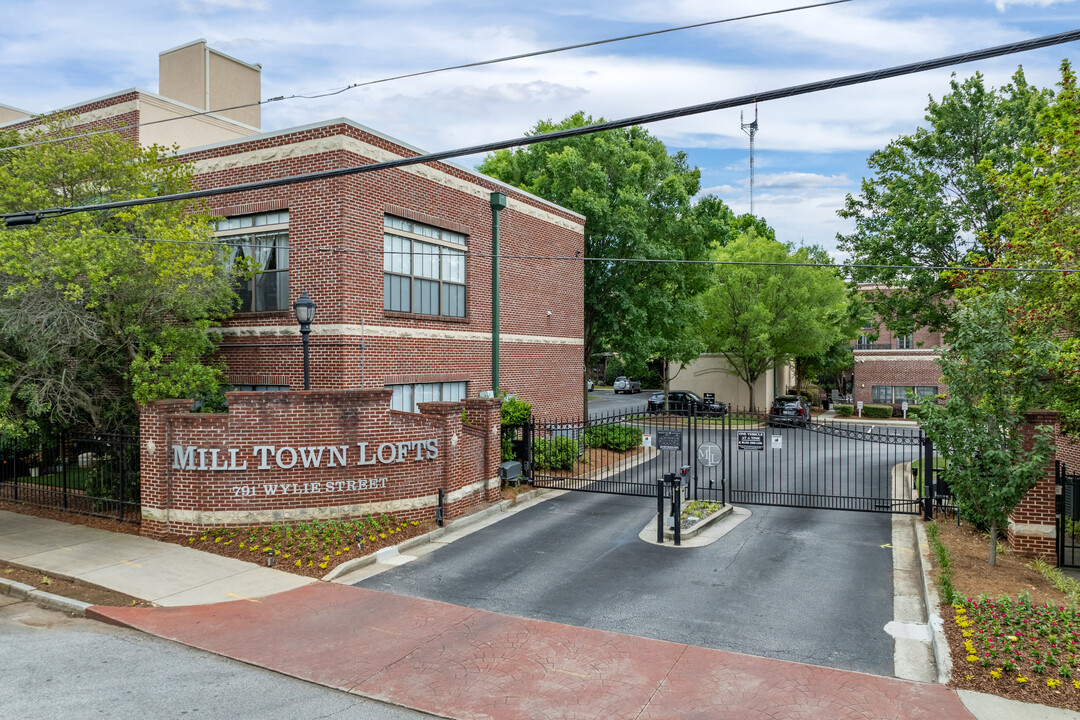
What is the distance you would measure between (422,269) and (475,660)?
38.9ft

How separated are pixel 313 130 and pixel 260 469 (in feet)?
25.5

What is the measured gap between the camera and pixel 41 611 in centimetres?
992

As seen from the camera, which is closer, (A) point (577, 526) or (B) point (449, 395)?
(A) point (577, 526)

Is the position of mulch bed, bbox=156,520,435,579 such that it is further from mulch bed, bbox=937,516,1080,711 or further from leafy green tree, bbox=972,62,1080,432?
leafy green tree, bbox=972,62,1080,432

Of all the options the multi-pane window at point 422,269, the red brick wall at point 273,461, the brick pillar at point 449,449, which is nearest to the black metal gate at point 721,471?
the brick pillar at point 449,449

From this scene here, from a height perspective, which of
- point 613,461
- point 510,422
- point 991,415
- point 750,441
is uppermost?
point 991,415

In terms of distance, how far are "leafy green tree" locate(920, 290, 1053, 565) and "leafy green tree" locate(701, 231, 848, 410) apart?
28643 mm

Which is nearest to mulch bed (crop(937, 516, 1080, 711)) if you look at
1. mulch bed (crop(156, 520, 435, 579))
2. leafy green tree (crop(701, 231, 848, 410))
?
mulch bed (crop(156, 520, 435, 579))

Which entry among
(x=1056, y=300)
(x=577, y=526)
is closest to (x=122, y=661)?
(x=577, y=526)

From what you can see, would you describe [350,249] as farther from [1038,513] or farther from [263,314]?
[1038,513]

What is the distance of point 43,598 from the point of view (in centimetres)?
1015

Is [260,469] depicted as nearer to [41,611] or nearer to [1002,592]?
[41,611]

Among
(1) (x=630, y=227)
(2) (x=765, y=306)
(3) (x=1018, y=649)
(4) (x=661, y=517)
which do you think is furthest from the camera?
(2) (x=765, y=306)

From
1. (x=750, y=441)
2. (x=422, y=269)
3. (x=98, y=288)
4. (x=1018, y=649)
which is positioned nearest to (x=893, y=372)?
(x=750, y=441)
